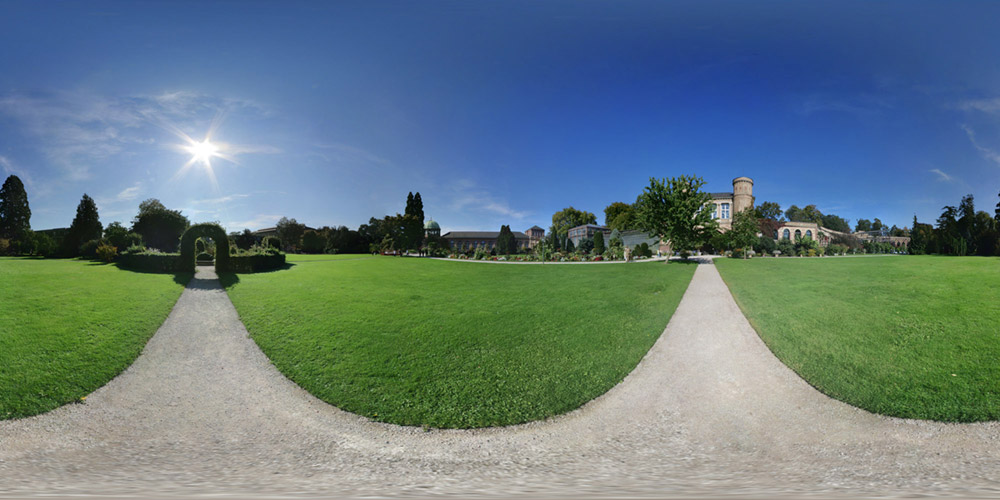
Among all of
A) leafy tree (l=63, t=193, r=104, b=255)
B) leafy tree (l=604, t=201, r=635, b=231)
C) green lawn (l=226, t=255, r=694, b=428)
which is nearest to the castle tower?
leafy tree (l=604, t=201, r=635, b=231)

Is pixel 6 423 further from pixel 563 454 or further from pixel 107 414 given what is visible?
pixel 563 454

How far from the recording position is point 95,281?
12250 mm

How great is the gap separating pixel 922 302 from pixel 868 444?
30.8ft

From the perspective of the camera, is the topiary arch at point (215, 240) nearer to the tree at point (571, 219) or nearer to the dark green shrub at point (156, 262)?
the dark green shrub at point (156, 262)

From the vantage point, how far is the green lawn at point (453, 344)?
4.61 meters

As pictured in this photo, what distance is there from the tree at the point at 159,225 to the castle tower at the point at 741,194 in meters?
67.0

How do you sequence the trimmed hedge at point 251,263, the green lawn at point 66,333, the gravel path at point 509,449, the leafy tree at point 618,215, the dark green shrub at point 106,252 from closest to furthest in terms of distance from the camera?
the gravel path at point 509,449 → the green lawn at point 66,333 → the trimmed hedge at point 251,263 → the dark green shrub at point 106,252 → the leafy tree at point 618,215

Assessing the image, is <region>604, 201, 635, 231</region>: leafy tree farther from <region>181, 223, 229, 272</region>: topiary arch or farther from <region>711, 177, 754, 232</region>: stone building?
<region>181, 223, 229, 272</region>: topiary arch

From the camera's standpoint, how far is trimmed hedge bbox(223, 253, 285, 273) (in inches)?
660

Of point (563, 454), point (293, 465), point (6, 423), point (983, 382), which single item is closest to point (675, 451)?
point (563, 454)

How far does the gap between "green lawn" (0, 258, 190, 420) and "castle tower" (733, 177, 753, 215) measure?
65162 millimetres

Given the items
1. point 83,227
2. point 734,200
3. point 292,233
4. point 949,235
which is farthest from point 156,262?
point 734,200

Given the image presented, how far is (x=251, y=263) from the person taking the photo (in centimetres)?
1750

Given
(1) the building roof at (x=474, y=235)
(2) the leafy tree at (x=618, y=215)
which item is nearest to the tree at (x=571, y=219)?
(2) the leafy tree at (x=618, y=215)
